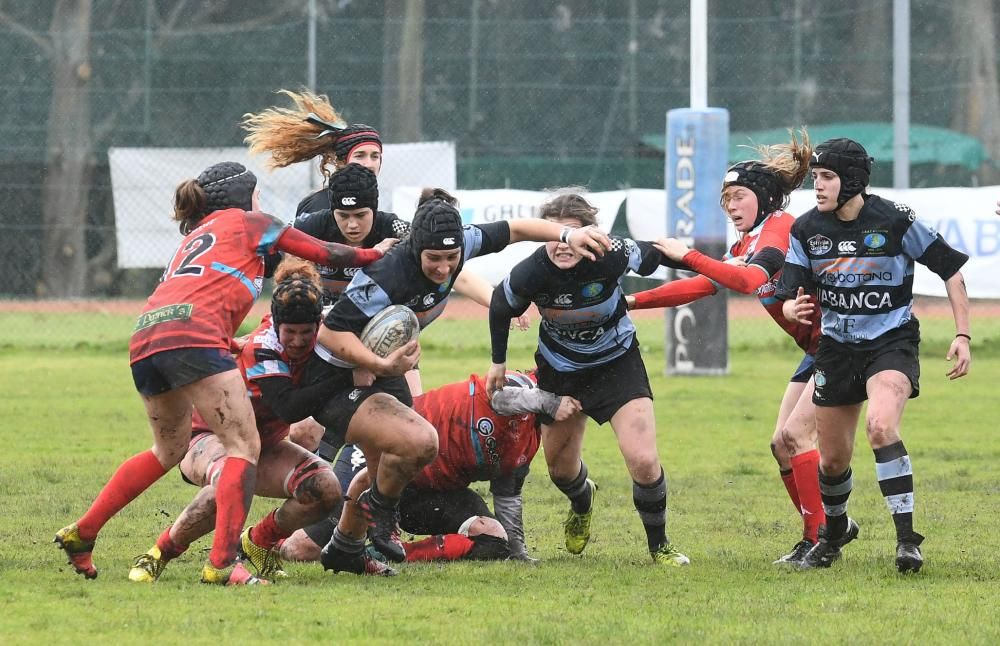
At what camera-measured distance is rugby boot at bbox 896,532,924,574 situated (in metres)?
5.91

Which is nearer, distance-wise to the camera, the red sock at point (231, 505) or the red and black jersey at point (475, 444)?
the red sock at point (231, 505)

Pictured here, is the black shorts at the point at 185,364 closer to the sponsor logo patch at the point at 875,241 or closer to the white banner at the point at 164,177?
the sponsor logo patch at the point at 875,241

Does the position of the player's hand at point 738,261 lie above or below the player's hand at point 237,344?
above

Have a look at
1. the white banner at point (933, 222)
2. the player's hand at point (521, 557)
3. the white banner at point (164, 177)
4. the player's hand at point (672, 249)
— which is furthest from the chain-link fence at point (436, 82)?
the player's hand at point (521, 557)

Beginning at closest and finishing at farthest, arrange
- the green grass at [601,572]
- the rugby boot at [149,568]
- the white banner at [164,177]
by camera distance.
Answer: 1. the green grass at [601,572]
2. the rugby boot at [149,568]
3. the white banner at [164,177]

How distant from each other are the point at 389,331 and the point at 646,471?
4.18 feet

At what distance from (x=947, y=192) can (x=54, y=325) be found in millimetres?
10490

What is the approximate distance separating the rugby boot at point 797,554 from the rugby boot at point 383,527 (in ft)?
5.21

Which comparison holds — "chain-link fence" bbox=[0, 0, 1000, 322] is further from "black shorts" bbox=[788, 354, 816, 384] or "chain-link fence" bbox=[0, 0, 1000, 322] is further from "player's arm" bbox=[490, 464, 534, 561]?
"player's arm" bbox=[490, 464, 534, 561]

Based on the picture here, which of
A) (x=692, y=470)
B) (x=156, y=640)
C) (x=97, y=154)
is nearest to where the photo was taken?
(x=156, y=640)

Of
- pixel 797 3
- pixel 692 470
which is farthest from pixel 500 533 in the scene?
pixel 797 3

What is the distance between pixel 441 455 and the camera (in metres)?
6.72

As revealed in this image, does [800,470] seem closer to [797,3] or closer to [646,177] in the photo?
[646,177]

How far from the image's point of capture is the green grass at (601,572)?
16.0 feet
